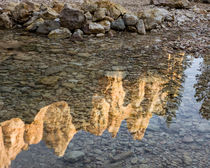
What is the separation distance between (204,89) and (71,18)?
5.48 metres

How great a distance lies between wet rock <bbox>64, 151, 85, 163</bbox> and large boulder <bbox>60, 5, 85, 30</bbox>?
641 centimetres

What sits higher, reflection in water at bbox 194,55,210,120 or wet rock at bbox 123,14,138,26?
wet rock at bbox 123,14,138,26

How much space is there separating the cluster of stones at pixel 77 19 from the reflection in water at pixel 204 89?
3.78 m

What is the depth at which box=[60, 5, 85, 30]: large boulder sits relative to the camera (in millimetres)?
8938

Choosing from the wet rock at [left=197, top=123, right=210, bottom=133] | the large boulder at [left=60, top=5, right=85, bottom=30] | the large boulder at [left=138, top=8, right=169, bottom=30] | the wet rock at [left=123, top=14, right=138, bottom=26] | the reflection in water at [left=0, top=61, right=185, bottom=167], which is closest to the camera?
the reflection in water at [left=0, top=61, right=185, bottom=167]

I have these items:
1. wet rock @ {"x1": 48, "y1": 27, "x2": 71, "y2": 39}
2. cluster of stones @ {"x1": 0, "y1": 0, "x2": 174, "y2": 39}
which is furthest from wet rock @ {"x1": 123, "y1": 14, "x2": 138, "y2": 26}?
wet rock @ {"x1": 48, "y1": 27, "x2": 71, "y2": 39}

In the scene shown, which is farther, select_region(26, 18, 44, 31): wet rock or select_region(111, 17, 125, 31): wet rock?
select_region(111, 17, 125, 31): wet rock

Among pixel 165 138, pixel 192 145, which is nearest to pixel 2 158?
pixel 165 138

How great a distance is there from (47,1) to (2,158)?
1222 centimetres

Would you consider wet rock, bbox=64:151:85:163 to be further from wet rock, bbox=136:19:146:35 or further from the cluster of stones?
wet rock, bbox=136:19:146:35

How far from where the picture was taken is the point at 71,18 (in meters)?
8.95

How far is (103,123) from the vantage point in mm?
4145

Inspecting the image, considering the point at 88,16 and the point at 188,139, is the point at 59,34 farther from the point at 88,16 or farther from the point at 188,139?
the point at 188,139

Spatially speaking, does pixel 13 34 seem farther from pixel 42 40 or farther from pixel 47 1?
pixel 47 1
